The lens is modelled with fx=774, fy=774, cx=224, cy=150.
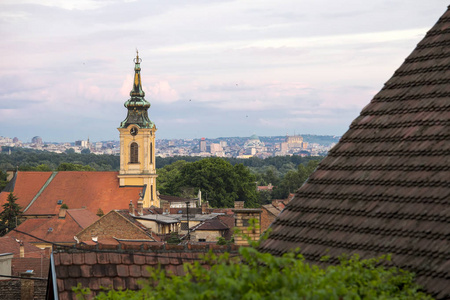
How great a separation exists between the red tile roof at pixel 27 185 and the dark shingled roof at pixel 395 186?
3186 inches

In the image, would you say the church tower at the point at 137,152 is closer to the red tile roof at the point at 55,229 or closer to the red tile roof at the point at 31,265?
the red tile roof at the point at 55,229

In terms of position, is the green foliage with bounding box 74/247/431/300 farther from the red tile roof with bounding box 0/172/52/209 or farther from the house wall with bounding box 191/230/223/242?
the red tile roof with bounding box 0/172/52/209

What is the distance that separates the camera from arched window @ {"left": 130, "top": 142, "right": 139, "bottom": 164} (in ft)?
281

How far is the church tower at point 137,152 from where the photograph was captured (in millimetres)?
84938

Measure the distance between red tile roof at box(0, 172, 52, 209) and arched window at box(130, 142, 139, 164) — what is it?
10239mm

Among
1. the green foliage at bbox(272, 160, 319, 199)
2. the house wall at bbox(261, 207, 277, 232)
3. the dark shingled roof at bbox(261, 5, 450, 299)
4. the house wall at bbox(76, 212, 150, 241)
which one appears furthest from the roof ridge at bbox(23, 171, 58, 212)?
the dark shingled roof at bbox(261, 5, 450, 299)

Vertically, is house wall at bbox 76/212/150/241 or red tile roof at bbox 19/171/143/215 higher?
red tile roof at bbox 19/171/143/215

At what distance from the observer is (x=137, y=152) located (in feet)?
281

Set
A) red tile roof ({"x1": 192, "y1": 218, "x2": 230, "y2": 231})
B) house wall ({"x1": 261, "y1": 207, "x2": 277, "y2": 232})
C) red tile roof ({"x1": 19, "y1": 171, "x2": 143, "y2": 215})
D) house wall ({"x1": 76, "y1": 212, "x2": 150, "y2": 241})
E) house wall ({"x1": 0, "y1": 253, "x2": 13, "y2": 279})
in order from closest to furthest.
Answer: house wall ({"x1": 0, "y1": 253, "x2": 13, "y2": 279}) → house wall ({"x1": 76, "y1": 212, "x2": 150, "y2": 241}) → house wall ({"x1": 261, "y1": 207, "x2": 277, "y2": 232}) → red tile roof ({"x1": 192, "y1": 218, "x2": 230, "y2": 231}) → red tile roof ({"x1": 19, "y1": 171, "x2": 143, "y2": 215})

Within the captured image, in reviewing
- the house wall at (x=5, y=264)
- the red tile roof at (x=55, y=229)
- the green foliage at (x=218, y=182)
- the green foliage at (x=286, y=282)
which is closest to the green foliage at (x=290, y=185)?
the green foliage at (x=218, y=182)

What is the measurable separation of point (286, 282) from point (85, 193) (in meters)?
81.8

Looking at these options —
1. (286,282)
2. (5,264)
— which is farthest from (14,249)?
(286,282)

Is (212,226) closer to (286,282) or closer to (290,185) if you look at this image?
(286,282)

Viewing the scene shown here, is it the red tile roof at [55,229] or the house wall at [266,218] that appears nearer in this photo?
the house wall at [266,218]
